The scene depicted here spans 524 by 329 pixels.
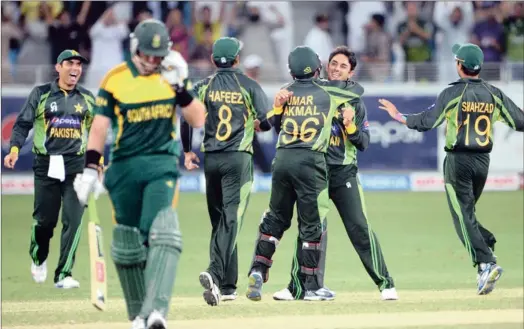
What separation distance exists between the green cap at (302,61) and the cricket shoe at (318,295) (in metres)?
1.97

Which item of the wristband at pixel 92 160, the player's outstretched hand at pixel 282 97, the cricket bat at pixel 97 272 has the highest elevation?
the player's outstretched hand at pixel 282 97

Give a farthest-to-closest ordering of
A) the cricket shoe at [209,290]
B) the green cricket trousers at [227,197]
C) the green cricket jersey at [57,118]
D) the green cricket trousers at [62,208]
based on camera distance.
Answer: the green cricket jersey at [57,118]
the green cricket trousers at [62,208]
the green cricket trousers at [227,197]
the cricket shoe at [209,290]

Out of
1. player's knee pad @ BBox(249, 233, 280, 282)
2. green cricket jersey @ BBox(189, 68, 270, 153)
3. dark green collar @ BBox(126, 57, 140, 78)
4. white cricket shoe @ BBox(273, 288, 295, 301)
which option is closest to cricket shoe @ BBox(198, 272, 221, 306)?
player's knee pad @ BBox(249, 233, 280, 282)

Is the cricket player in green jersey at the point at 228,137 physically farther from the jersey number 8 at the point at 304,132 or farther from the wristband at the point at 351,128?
the wristband at the point at 351,128

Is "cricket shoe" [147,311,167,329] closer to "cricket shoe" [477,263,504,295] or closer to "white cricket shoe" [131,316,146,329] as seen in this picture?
"white cricket shoe" [131,316,146,329]

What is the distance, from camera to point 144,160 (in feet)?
27.2

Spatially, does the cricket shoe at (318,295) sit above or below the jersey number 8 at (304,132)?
below

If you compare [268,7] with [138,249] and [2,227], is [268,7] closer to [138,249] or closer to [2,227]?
[2,227]

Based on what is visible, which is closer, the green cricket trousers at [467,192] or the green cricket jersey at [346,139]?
the green cricket jersey at [346,139]

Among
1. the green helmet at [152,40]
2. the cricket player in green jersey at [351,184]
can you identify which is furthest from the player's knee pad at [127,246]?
the cricket player in green jersey at [351,184]

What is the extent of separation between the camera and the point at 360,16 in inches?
989

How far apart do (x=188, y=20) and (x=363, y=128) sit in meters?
13.9

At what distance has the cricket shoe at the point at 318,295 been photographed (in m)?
11.1

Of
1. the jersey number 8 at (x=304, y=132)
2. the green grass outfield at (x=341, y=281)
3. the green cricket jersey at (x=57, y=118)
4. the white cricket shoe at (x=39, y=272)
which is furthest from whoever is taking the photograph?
the white cricket shoe at (x=39, y=272)
